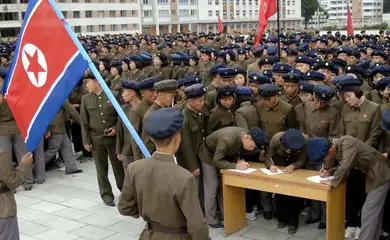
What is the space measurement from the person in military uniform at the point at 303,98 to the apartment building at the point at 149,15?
43535 millimetres

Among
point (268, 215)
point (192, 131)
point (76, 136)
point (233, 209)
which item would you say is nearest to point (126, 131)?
point (192, 131)

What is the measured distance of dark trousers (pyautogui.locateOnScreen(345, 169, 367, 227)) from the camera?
5699mm

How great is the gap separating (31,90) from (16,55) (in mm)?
417

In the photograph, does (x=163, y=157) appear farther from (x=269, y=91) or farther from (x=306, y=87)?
(x=306, y=87)

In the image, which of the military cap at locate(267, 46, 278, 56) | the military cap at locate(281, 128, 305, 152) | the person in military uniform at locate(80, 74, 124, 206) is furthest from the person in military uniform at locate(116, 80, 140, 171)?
the military cap at locate(267, 46, 278, 56)

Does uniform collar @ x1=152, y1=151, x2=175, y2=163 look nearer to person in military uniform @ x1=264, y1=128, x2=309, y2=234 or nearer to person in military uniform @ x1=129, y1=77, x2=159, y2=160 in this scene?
person in military uniform @ x1=264, y1=128, x2=309, y2=234

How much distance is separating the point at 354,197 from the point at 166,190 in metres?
3.36

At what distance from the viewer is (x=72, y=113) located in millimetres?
8727

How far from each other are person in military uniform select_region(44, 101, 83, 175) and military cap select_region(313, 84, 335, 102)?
448 cm

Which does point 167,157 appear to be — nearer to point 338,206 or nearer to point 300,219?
point 338,206

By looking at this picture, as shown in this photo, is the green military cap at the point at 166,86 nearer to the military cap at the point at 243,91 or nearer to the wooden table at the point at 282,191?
the wooden table at the point at 282,191

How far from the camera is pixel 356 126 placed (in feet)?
19.1

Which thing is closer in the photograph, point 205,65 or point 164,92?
point 164,92

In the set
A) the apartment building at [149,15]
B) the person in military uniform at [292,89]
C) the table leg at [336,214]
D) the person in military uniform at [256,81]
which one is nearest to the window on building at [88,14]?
the apartment building at [149,15]
